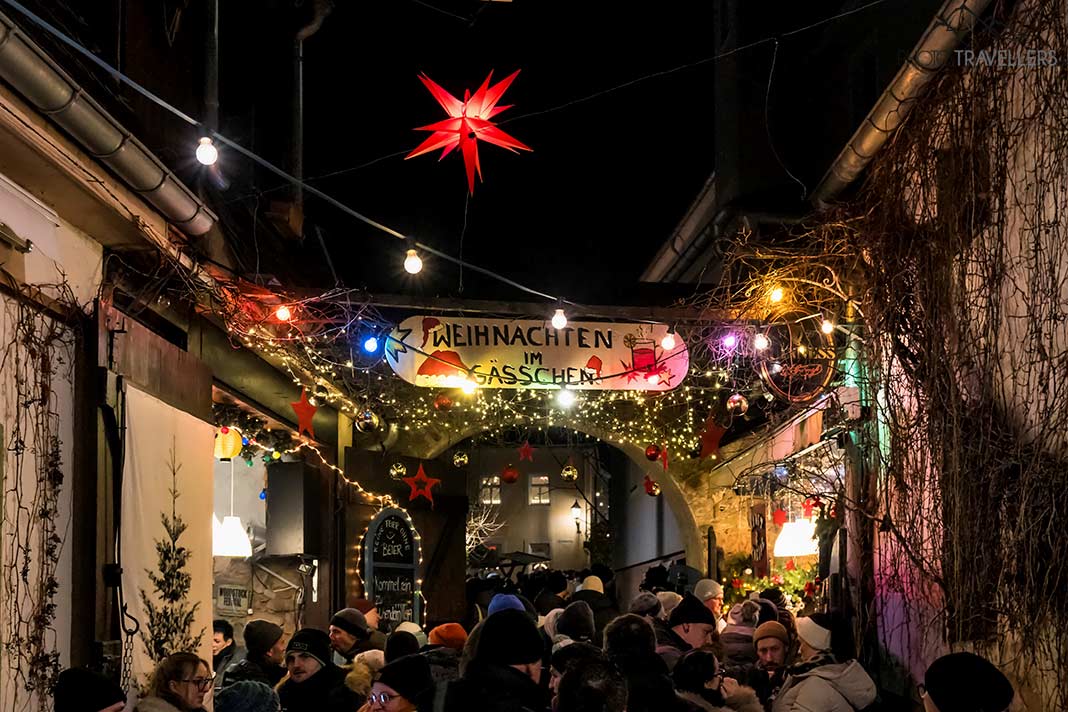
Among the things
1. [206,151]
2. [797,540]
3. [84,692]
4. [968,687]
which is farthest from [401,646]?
[797,540]

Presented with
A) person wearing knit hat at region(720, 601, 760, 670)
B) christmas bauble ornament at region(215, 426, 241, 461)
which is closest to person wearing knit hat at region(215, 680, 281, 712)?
person wearing knit hat at region(720, 601, 760, 670)

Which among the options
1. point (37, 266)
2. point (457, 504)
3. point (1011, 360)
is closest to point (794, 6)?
point (457, 504)

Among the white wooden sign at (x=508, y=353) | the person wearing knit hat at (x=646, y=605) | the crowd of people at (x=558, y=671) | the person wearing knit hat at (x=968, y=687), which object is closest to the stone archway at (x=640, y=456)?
the white wooden sign at (x=508, y=353)

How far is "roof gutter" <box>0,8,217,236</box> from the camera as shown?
467 centimetres

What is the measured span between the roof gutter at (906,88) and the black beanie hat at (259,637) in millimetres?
4823

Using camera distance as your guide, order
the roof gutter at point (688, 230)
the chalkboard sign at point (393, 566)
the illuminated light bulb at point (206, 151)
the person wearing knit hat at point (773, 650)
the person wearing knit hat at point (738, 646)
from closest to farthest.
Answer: the illuminated light bulb at point (206, 151), the person wearing knit hat at point (773, 650), the person wearing knit hat at point (738, 646), the chalkboard sign at point (393, 566), the roof gutter at point (688, 230)

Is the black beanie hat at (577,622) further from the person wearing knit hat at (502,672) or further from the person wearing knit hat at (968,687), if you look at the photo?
the person wearing knit hat at (968,687)

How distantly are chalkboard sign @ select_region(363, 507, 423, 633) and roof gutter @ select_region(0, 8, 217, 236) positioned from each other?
7168mm

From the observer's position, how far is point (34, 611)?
5574 mm

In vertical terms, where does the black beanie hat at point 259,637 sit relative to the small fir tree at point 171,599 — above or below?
below

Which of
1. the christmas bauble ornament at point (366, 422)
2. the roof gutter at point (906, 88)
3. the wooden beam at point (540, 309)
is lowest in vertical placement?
the christmas bauble ornament at point (366, 422)

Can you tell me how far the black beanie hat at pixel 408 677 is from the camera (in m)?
4.96

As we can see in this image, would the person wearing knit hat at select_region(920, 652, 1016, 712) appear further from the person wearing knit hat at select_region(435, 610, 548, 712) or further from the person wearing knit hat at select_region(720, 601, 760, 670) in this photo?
the person wearing knit hat at select_region(720, 601, 760, 670)

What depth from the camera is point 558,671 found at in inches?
201
